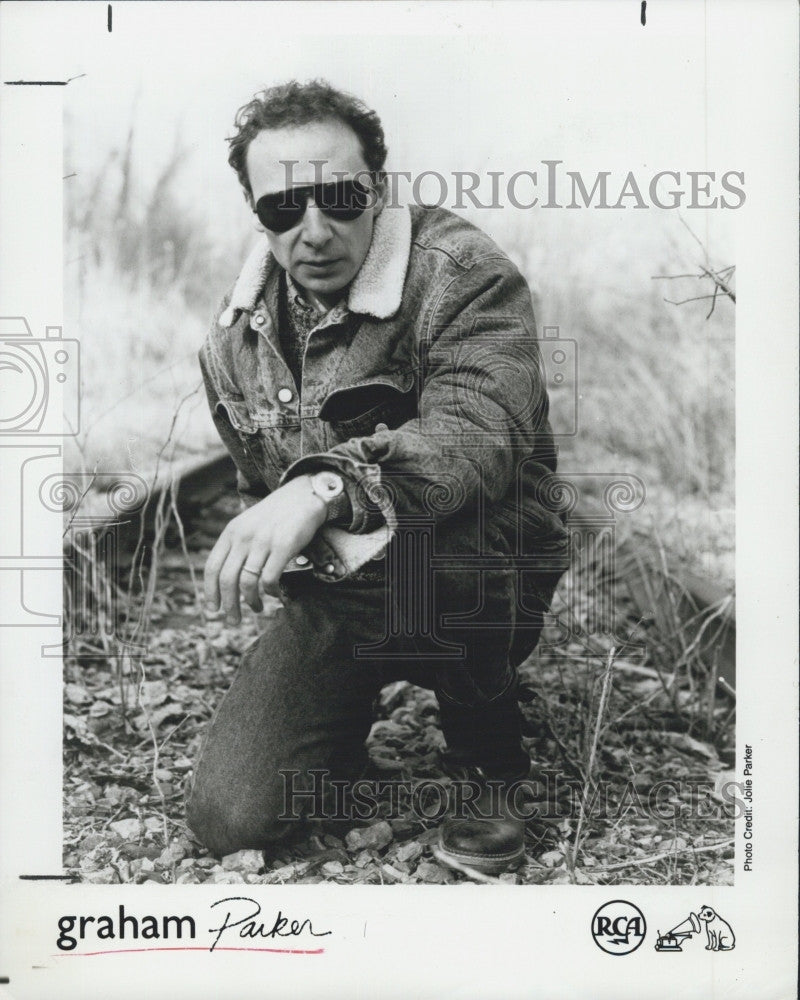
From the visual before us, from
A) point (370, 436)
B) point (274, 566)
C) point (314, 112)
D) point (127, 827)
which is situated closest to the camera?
point (274, 566)

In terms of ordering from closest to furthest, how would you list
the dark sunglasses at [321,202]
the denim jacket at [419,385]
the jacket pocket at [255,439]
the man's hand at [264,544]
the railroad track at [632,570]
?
the man's hand at [264,544] < the denim jacket at [419,385] < the dark sunglasses at [321,202] < the jacket pocket at [255,439] < the railroad track at [632,570]

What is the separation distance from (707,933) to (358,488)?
1518 millimetres

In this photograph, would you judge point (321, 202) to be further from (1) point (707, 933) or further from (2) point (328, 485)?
(1) point (707, 933)

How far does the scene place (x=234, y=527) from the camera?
2.90m

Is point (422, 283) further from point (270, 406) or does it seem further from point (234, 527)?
point (234, 527)

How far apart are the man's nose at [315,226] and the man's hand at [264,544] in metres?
0.65

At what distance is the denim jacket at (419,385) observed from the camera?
9.70 ft

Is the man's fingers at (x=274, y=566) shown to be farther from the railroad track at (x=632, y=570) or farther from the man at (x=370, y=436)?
the railroad track at (x=632, y=570)

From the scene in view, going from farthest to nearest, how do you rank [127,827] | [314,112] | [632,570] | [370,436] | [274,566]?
[632,570] < [127,827] < [314,112] < [370,436] < [274,566]

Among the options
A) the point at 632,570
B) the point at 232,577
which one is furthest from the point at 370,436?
the point at 632,570

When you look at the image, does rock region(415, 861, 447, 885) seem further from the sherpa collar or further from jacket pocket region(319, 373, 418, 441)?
the sherpa collar
